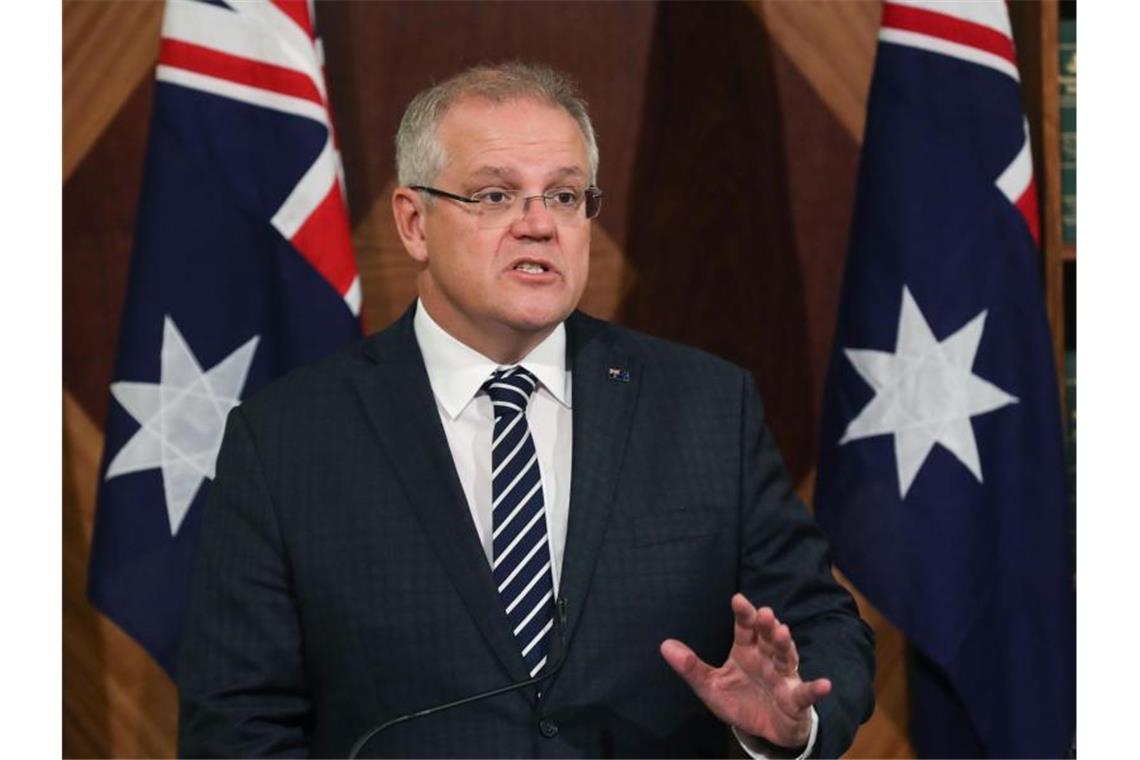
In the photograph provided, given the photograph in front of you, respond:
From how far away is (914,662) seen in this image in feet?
10.1

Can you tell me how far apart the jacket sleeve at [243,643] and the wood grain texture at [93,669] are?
3.80ft

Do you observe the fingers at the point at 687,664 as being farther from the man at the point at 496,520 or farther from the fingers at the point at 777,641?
the man at the point at 496,520

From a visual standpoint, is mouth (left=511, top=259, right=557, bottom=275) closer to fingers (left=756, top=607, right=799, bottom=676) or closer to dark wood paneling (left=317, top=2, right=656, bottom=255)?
fingers (left=756, top=607, right=799, bottom=676)

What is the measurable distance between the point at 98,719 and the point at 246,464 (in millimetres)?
1316

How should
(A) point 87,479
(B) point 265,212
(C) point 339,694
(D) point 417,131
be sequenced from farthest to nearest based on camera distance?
(A) point 87,479, (B) point 265,212, (D) point 417,131, (C) point 339,694

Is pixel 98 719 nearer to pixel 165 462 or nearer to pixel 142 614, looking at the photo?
pixel 142 614

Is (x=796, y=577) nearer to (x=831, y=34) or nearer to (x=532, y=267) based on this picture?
(x=532, y=267)

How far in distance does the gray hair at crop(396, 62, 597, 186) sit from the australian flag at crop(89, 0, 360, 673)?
2.00ft

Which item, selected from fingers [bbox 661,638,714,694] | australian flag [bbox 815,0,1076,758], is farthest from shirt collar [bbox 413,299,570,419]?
australian flag [bbox 815,0,1076,758]

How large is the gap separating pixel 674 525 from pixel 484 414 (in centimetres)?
31

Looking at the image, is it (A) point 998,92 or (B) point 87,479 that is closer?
(A) point 998,92

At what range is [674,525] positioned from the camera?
6.53 feet

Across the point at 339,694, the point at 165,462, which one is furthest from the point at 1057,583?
the point at 165,462

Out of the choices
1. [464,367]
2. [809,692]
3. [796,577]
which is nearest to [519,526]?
[464,367]
